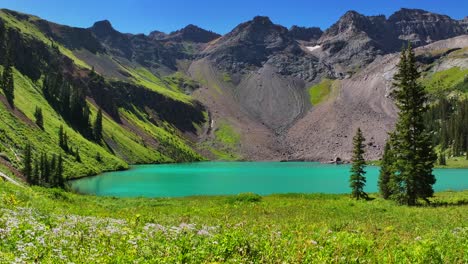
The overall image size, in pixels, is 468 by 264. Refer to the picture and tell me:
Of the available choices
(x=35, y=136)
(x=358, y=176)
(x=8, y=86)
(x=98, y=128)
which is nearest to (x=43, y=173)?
(x=35, y=136)

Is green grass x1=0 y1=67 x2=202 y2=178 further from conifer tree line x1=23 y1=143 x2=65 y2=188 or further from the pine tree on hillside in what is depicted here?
the pine tree on hillside

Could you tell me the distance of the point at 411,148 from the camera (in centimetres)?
3947

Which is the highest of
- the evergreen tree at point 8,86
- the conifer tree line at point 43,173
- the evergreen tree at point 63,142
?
the evergreen tree at point 8,86

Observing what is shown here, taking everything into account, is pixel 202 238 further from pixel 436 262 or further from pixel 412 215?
pixel 412 215

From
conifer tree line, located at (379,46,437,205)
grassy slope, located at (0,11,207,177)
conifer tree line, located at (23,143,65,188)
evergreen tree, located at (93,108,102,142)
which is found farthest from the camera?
evergreen tree, located at (93,108,102,142)

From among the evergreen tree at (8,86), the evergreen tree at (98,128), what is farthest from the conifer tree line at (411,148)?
Answer: the evergreen tree at (98,128)

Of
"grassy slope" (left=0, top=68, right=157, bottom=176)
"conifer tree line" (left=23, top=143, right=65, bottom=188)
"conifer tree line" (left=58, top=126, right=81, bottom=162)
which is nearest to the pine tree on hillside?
"conifer tree line" (left=23, top=143, right=65, bottom=188)

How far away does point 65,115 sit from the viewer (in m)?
174

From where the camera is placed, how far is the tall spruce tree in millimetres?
38469

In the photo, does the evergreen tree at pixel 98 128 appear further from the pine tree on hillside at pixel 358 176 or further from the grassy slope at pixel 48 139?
the pine tree on hillside at pixel 358 176

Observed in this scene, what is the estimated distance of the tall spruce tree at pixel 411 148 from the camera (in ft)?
126

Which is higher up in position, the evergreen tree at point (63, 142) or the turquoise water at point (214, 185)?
the evergreen tree at point (63, 142)

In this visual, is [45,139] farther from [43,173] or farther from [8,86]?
[43,173]

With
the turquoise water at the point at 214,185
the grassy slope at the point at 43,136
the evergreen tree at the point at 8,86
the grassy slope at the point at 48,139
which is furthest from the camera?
the evergreen tree at the point at 8,86
